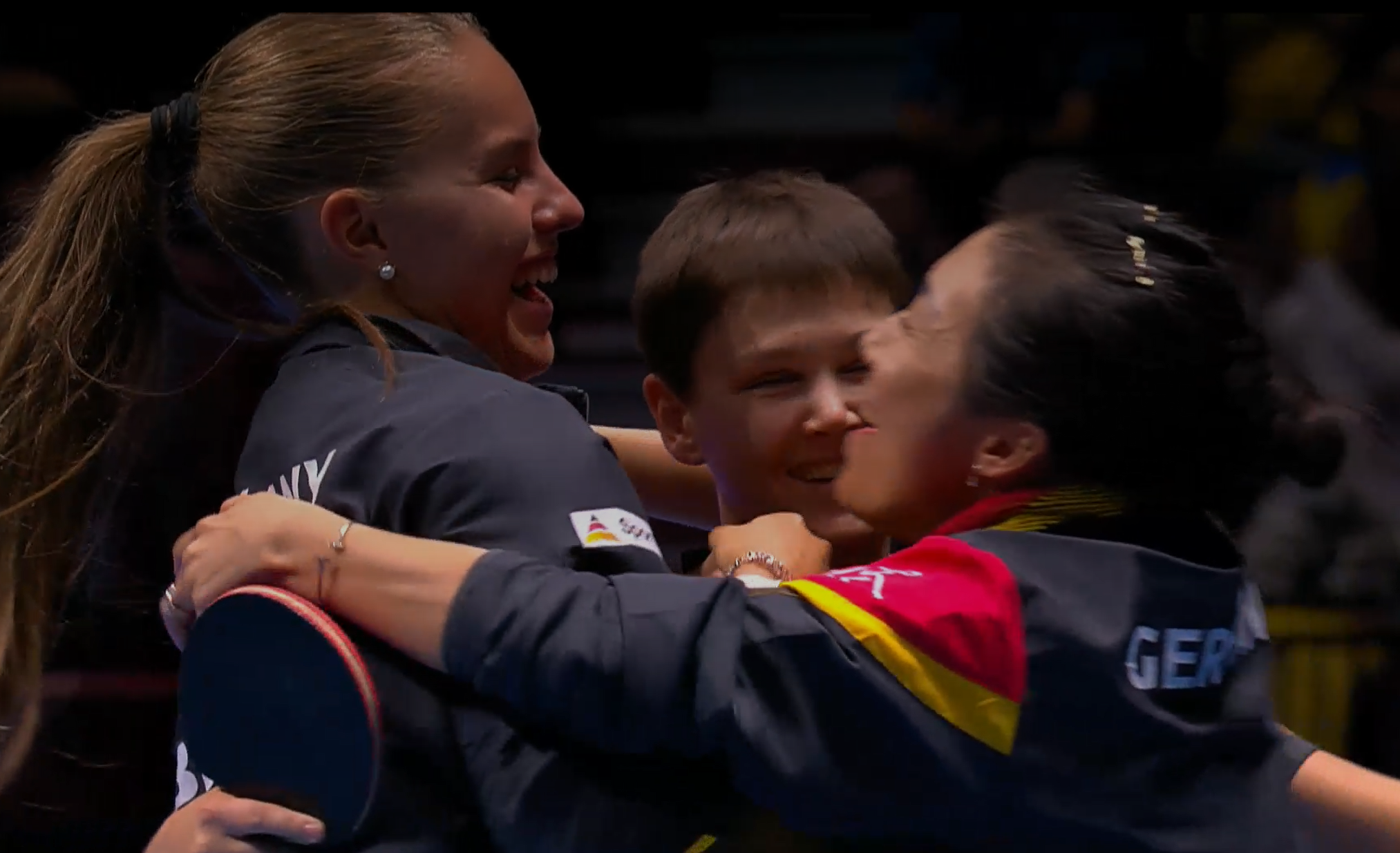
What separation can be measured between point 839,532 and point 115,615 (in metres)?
1.15

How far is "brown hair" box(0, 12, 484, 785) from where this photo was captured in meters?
1.19

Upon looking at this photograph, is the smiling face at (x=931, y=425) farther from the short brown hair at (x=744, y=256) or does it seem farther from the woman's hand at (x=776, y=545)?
the short brown hair at (x=744, y=256)

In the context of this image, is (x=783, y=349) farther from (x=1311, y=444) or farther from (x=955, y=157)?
(x=955, y=157)

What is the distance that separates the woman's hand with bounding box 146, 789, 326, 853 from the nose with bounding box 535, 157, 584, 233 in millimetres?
518

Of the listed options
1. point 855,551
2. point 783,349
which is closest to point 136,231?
point 783,349

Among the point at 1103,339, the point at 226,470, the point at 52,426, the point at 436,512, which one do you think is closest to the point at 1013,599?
the point at 1103,339

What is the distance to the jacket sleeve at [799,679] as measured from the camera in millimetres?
922

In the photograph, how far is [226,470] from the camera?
6.70ft

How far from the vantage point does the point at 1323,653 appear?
228 centimetres

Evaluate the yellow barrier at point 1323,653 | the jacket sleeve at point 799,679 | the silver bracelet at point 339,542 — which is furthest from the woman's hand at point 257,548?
the yellow barrier at point 1323,653

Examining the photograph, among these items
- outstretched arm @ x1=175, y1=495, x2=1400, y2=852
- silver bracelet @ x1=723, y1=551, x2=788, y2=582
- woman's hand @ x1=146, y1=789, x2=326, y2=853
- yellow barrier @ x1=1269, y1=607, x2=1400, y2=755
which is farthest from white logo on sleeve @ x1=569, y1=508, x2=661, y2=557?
yellow barrier @ x1=1269, y1=607, x2=1400, y2=755

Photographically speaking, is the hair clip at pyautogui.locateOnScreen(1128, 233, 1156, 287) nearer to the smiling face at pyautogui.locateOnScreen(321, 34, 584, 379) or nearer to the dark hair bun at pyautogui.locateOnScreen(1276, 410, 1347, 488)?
the dark hair bun at pyautogui.locateOnScreen(1276, 410, 1347, 488)

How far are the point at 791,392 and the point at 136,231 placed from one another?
1.93 ft

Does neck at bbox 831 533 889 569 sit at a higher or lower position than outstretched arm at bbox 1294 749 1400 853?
higher
